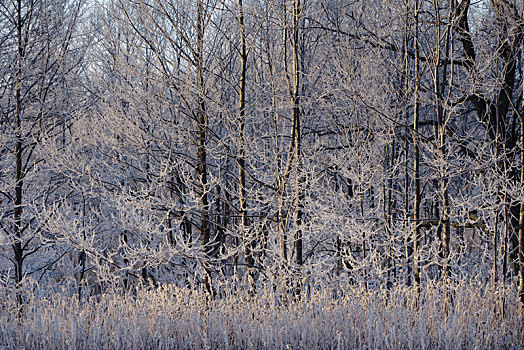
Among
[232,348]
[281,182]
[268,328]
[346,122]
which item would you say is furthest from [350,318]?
[346,122]

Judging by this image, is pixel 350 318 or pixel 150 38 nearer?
pixel 350 318

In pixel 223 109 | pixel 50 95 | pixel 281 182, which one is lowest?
pixel 281 182

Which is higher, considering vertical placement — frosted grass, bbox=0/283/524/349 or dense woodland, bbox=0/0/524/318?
dense woodland, bbox=0/0/524/318

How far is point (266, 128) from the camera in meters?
9.16

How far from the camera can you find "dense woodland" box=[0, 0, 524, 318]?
603 centimetres

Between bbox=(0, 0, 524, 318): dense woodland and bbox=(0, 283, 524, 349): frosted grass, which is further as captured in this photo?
bbox=(0, 0, 524, 318): dense woodland

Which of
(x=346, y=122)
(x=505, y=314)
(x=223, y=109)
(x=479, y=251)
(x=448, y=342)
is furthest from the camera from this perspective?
(x=479, y=251)

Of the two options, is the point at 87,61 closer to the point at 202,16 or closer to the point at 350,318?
the point at 202,16

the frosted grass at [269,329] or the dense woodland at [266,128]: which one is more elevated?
the dense woodland at [266,128]

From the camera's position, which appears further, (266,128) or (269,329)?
(266,128)

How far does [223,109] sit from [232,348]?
2921 millimetres

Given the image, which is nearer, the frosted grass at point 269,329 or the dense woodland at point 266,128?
the frosted grass at point 269,329

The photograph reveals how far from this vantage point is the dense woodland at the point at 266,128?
19.8ft

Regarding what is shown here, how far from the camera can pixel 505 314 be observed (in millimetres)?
5656
